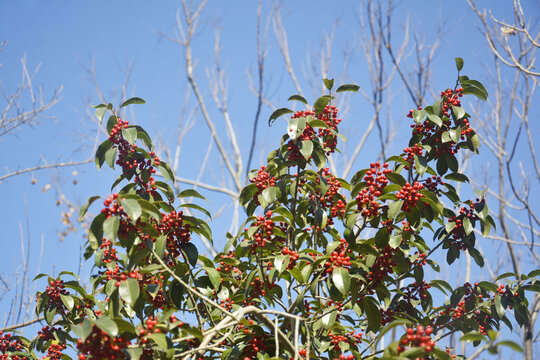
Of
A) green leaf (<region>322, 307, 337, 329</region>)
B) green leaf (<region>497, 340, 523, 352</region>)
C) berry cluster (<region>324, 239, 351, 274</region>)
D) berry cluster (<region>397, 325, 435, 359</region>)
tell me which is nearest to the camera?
green leaf (<region>497, 340, 523, 352</region>)

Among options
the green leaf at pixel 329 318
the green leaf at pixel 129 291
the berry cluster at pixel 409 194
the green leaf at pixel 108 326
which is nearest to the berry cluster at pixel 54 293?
the green leaf at pixel 129 291

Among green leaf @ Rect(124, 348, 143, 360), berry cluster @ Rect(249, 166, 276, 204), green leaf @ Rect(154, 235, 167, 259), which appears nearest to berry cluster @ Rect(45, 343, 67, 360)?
green leaf @ Rect(154, 235, 167, 259)

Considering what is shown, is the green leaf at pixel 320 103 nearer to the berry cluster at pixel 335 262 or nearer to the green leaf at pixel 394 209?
the green leaf at pixel 394 209

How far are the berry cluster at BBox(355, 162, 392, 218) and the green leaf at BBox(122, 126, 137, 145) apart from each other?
3.82 feet

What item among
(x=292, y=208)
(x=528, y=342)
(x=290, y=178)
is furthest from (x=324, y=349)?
(x=528, y=342)

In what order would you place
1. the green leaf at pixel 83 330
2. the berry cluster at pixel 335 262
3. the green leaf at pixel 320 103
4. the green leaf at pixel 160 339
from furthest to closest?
the green leaf at pixel 320 103 < the berry cluster at pixel 335 262 < the green leaf at pixel 160 339 < the green leaf at pixel 83 330

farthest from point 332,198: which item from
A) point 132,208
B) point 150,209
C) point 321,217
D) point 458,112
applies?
point 132,208

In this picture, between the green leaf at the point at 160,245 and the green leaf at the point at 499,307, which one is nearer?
the green leaf at the point at 160,245

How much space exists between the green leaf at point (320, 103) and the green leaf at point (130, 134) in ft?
3.29

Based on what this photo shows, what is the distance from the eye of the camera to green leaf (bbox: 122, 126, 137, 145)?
8.42ft

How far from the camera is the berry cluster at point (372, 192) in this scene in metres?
2.55

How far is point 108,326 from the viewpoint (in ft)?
5.80

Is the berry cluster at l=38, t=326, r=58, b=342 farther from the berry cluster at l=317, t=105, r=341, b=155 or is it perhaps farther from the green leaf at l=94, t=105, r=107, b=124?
the berry cluster at l=317, t=105, r=341, b=155

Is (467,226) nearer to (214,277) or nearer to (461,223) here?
(461,223)
